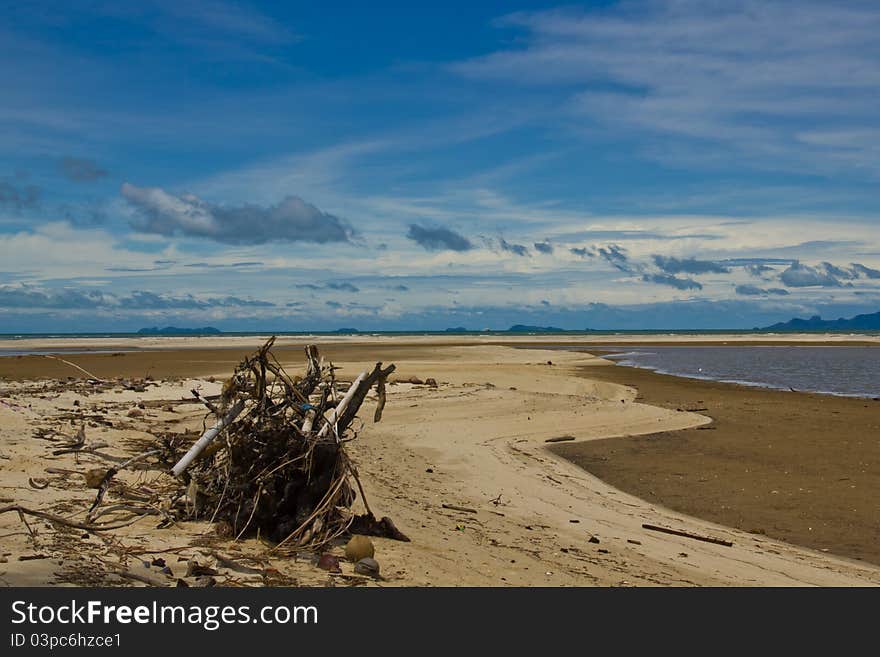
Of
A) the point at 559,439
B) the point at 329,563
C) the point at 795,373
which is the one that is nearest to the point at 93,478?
the point at 329,563

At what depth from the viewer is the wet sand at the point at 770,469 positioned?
933 centimetres

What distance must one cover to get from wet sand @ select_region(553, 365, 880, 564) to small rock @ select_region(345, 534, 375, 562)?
198 inches

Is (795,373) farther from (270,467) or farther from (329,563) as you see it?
(329,563)

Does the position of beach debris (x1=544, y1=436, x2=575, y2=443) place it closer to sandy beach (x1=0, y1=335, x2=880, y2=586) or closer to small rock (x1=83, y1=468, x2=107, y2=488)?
sandy beach (x1=0, y1=335, x2=880, y2=586)

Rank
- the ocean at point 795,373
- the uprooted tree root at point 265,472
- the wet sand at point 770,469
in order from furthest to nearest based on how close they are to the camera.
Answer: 1. the ocean at point 795,373
2. the wet sand at point 770,469
3. the uprooted tree root at point 265,472

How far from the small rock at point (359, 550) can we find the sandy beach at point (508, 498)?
226 mm

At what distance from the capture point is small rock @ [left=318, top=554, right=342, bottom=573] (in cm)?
629

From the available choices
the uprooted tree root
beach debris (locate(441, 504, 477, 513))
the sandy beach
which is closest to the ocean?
the sandy beach

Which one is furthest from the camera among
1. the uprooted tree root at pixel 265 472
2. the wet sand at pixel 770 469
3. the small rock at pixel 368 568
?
the wet sand at pixel 770 469

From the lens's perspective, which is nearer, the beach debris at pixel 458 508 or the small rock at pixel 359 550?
the small rock at pixel 359 550

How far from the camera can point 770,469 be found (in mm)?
12438

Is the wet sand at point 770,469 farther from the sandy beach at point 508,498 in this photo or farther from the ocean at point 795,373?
the ocean at point 795,373

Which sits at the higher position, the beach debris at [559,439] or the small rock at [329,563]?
the small rock at [329,563]

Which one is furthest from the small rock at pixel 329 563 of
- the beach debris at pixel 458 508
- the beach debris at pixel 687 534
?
the beach debris at pixel 687 534
